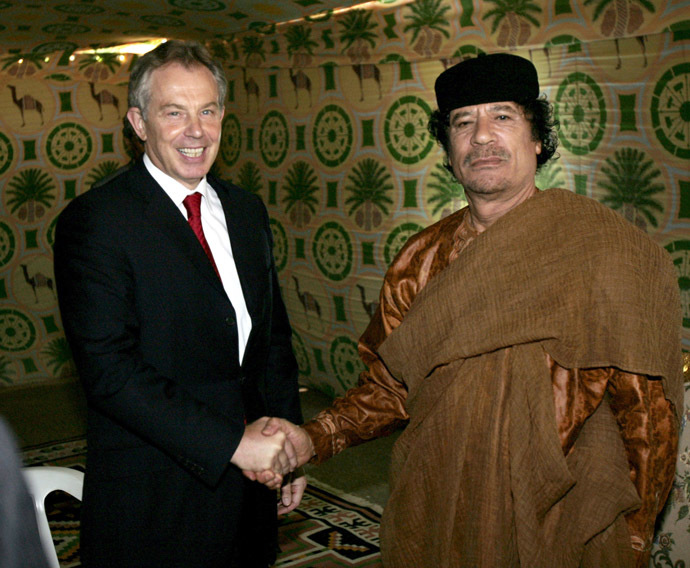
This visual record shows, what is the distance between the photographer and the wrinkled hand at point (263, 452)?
1730mm

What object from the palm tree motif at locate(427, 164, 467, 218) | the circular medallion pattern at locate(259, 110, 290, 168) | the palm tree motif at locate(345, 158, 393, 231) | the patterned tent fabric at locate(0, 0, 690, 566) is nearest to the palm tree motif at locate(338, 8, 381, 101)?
the patterned tent fabric at locate(0, 0, 690, 566)

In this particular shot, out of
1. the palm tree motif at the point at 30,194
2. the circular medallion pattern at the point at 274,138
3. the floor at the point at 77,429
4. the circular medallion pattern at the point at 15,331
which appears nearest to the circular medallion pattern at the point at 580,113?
the floor at the point at 77,429

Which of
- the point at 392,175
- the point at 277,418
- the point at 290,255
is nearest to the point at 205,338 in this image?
the point at 277,418

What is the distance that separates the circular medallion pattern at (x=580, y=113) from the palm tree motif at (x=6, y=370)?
13.8 ft

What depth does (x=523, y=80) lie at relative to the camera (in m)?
1.74

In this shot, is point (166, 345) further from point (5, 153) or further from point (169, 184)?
point (5, 153)

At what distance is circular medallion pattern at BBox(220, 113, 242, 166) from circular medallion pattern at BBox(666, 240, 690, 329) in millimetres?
3357

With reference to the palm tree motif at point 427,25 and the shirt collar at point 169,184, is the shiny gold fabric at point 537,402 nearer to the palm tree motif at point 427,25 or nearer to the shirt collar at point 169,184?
the shirt collar at point 169,184

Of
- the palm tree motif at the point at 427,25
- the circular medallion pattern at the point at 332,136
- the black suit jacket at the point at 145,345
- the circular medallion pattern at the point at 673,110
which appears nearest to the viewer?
the black suit jacket at the point at 145,345

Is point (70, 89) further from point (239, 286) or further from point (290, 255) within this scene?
point (239, 286)

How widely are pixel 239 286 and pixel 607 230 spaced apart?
0.86m

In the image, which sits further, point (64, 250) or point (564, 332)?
point (64, 250)

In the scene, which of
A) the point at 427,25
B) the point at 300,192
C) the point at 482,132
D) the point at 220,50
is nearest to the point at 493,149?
the point at 482,132

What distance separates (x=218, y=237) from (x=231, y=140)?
12.7 feet
